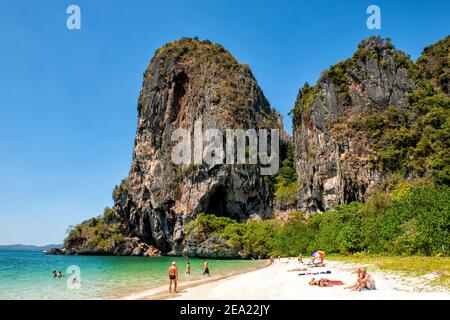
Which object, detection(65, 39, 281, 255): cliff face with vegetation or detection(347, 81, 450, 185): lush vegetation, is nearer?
detection(347, 81, 450, 185): lush vegetation

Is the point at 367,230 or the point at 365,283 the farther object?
the point at 367,230

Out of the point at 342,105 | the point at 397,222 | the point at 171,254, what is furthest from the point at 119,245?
the point at 397,222

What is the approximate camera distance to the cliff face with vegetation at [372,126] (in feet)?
183

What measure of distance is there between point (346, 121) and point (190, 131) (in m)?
35.2

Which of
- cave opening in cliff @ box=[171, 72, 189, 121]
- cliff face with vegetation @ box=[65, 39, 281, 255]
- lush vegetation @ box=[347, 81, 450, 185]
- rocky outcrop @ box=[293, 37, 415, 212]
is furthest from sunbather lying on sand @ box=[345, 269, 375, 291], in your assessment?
cave opening in cliff @ box=[171, 72, 189, 121]

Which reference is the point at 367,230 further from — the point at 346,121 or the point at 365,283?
the point at 346,121

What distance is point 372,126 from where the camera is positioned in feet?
197

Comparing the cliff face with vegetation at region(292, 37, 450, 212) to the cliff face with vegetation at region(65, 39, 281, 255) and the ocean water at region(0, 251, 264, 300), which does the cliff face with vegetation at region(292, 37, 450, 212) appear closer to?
the cliff face with vegetation at region(65, 39, 281, 255)

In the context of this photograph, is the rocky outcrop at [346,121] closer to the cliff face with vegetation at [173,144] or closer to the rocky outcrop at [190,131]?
the cliff face with vegetation at [173,144]

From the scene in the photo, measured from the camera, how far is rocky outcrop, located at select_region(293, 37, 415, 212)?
57781 millimetres

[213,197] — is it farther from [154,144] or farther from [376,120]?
[376,120]

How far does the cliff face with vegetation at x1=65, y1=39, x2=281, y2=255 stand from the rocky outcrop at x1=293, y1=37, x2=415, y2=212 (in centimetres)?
1411

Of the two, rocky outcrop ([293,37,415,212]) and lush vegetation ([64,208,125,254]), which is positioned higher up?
rocky outcrop ([293,37,415,212])

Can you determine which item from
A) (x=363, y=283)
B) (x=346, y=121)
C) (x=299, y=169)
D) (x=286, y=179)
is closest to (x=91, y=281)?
(x=363, y=283)
